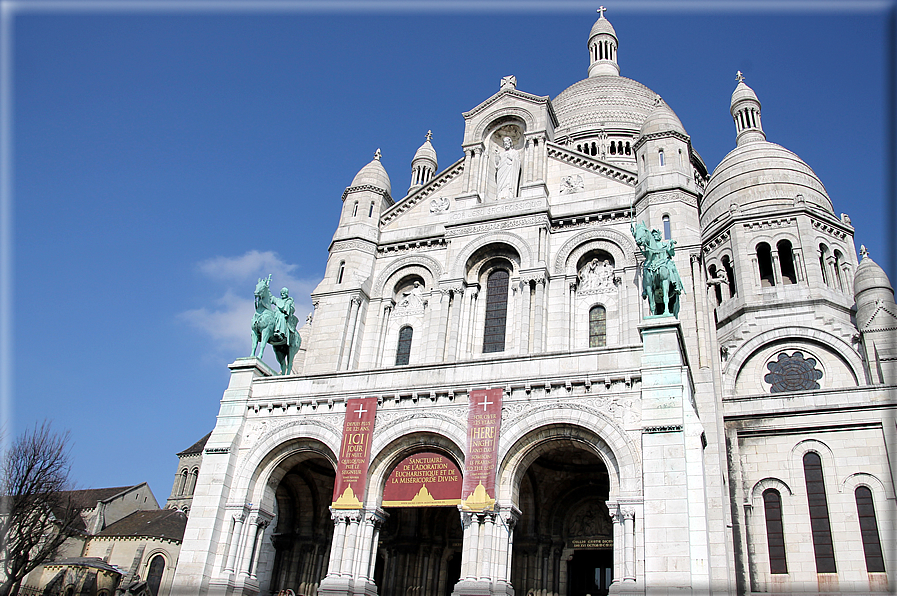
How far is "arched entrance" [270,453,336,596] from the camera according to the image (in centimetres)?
2391

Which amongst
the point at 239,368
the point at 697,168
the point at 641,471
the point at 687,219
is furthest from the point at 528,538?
the point at 697,168

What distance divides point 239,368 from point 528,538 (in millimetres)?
10656

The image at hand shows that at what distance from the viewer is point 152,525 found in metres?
46.9

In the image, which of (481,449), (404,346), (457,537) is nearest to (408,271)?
(404,346)

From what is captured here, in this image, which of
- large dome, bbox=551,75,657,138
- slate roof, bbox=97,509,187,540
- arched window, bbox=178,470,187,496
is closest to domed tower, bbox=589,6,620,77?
large dome, bbox=551,75,657,138

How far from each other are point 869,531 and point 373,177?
23.9 m

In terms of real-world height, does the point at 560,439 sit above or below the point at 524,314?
below

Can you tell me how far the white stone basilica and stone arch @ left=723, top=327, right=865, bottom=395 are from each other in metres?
0.11

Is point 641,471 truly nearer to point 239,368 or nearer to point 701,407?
point 701,407

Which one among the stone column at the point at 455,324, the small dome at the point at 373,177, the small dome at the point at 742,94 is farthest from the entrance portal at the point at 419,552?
the small dome at the point at 742,94

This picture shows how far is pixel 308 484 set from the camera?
2456 cm

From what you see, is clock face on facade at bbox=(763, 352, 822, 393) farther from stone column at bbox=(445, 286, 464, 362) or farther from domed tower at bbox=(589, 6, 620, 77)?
domed tower at bbox=(589, 6, 620, 77)

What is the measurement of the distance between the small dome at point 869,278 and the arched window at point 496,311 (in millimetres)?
16864

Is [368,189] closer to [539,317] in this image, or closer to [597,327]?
[539,317]
